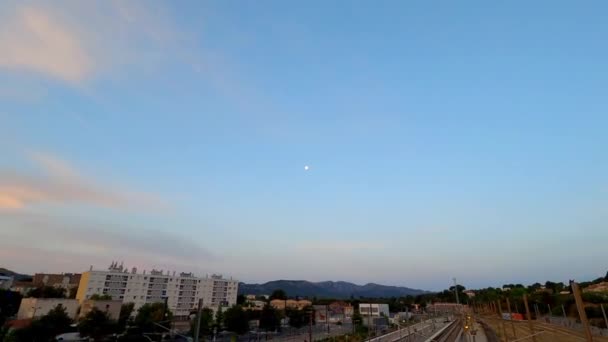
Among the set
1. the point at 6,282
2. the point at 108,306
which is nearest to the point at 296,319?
the point at 108,306

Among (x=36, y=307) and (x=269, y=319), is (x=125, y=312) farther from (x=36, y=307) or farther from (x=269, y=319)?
(x=269, y=319)

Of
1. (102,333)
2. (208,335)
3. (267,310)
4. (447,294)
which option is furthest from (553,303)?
(447,294)

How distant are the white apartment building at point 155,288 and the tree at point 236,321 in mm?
15157

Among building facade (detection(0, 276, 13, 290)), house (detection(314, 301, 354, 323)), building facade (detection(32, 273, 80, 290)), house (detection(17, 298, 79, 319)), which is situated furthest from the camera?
building facade (detection(32, 273, 80, 290))

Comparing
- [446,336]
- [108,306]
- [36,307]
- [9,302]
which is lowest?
[446,336]

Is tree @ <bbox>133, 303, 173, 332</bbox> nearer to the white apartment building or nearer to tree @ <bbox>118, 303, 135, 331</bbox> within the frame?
tree @ <bbox>118, 303, 135, 331</bbox>

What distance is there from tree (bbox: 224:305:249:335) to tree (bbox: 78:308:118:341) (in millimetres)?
16494

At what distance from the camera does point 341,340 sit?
29.6 meters

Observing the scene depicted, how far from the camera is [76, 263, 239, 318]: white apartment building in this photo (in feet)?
218

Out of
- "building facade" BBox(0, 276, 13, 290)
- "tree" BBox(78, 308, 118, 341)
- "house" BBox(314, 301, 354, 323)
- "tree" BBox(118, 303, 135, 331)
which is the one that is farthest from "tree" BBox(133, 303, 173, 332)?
"building facade" BBox(0, 276, 13, 290)

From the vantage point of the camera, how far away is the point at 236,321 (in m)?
52.1

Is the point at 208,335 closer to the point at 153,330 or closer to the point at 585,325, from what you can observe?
the point at 153,330

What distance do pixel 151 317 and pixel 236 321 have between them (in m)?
12.6

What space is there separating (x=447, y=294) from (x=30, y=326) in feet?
602
